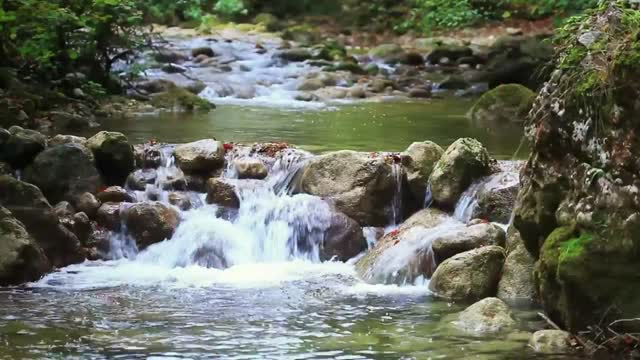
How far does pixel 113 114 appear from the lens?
16.2 m

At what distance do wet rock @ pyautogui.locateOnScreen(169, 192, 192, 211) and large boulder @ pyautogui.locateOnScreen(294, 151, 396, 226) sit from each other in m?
1.33

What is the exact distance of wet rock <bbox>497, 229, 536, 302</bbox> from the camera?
24.7ft

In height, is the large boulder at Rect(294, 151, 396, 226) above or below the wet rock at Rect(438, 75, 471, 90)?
below

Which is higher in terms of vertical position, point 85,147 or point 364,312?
point 85,147

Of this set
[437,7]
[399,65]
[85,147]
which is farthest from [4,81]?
[399,65]

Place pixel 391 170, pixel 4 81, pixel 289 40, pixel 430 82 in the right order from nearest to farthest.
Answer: pixel 391 170
pixel 4 81
pixel 430 82
pixel 289 40

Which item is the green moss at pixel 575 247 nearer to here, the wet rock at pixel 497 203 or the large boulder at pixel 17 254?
the wet rock at pixel 497 203

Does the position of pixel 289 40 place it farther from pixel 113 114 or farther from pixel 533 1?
pixel 113 114

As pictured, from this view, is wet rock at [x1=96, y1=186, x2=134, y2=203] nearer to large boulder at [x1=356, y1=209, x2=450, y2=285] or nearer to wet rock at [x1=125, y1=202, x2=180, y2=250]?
wet rock at [x1=125, y1=202, x2=180, y2=250]

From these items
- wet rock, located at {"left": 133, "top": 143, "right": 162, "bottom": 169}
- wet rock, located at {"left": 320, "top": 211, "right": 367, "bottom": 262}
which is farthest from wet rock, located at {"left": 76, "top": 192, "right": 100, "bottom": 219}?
wet rock, located at {"left": 320, "top": 211, "right": 367, "bottom": 262}

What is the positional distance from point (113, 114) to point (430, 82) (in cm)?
919

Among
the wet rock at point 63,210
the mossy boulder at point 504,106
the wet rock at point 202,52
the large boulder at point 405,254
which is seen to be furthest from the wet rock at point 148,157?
the wet rock at point 202,52

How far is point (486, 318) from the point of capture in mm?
6660

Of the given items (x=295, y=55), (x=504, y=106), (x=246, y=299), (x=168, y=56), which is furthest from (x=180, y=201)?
(x=295, y=55)
